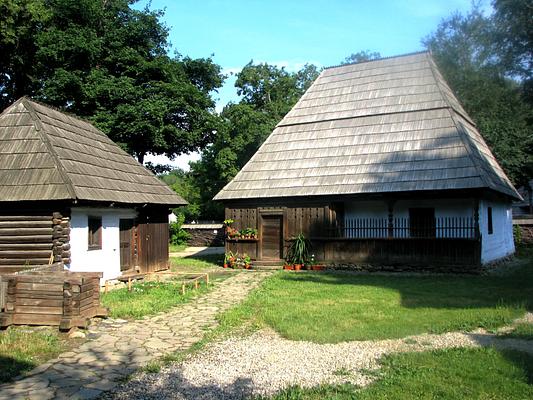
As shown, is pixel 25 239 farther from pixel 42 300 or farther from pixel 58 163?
pixel 42 300

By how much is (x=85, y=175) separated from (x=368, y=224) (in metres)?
10.3

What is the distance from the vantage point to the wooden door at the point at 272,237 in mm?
19938

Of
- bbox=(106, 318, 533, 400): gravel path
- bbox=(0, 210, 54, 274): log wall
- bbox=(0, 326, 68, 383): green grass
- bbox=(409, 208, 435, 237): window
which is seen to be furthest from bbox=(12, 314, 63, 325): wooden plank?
bbox=(409, 208, 435, 237): window

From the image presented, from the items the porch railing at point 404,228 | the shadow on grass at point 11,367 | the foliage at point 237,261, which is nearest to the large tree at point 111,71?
the foliage at point 237,261

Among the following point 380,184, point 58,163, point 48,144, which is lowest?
point 380,184

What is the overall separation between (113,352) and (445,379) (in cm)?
470

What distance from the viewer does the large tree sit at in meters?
27.9

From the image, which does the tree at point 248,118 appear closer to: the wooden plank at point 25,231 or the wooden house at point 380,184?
the wooden house at point 380,184

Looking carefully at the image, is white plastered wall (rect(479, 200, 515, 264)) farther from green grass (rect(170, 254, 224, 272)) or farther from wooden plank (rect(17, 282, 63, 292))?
wooden plank (rect(17, 282, 63, 292))

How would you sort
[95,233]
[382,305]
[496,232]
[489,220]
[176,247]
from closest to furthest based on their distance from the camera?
[382,305] → [95,233] → [489,220] → [496,232] → [176,247]

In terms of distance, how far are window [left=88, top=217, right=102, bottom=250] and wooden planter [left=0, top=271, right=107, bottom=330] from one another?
5.41 meters

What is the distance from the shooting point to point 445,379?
18.6 ft

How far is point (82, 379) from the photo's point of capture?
20.1ft

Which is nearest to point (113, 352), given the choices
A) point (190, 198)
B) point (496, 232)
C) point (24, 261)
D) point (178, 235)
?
point (24, 261)
